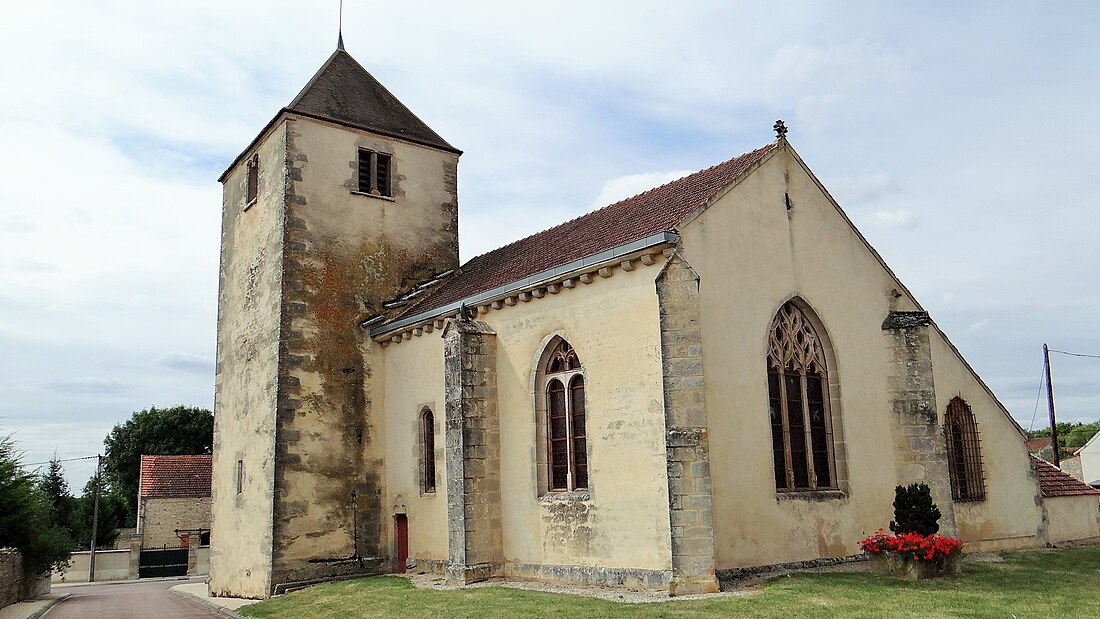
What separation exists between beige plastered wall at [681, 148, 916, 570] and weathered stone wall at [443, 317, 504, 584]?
4595 millimetres

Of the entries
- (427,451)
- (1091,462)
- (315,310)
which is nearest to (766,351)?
(427,451)

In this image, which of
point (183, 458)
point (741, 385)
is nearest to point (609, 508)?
point (741, 385)

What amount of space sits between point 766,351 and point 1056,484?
1114cm

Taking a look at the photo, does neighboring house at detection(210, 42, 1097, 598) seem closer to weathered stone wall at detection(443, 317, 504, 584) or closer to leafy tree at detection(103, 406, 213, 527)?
weathered stone wall at detection(443, 317, 504, 584)

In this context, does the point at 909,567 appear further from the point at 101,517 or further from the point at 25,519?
the point at 101,517

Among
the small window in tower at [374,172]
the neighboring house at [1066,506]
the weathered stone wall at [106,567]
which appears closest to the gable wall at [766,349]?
the neighboring house at [1066,506]

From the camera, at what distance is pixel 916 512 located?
13367 millimetres

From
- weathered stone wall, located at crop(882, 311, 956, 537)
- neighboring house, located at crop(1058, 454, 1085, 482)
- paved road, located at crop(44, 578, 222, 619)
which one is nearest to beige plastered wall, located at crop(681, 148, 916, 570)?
weathered stone wall, located at crop(882, 311, 956, 537)

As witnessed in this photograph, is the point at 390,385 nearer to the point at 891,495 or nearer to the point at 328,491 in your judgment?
the point at 328,491

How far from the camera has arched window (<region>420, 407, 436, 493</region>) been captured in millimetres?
18016

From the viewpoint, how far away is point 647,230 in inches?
544

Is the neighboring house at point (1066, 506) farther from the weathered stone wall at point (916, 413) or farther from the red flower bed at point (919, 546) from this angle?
the red flower bed at point (919, 546)

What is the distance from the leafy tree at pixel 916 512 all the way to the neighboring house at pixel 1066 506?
7750 mm

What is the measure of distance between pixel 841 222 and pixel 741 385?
4.72 meters
